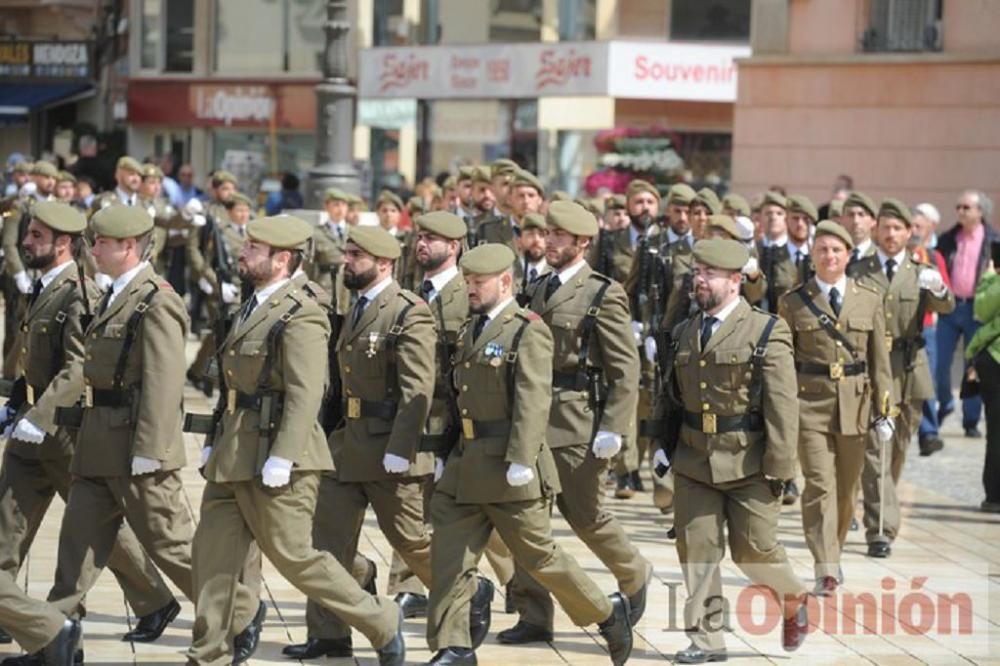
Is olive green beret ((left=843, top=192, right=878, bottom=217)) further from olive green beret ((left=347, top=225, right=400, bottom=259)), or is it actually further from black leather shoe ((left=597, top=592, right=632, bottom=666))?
black leather shoe ((left=597, top=592, right=632, bottom=666))

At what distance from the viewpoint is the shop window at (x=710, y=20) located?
3541 centimetres

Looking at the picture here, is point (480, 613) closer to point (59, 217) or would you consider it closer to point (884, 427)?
point (59, 217)

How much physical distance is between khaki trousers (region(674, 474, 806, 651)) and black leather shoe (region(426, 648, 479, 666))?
122 cm

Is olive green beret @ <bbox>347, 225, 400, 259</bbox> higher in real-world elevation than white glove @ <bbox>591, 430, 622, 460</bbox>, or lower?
higher

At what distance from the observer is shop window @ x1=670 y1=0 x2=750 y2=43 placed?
35406mm

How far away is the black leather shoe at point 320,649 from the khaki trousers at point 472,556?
1.99 ft

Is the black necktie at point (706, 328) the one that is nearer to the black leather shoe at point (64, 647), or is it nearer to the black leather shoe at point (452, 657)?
the black leather shoe at point (452, 657)

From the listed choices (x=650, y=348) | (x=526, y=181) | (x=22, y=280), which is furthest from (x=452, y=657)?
(x=22, y=280)

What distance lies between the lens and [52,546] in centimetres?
1215

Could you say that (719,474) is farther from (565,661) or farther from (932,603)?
(932,603)

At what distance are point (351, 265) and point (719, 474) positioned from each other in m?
1.93

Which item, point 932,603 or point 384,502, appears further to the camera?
point 932,603

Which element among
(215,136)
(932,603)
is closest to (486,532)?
(932,603)

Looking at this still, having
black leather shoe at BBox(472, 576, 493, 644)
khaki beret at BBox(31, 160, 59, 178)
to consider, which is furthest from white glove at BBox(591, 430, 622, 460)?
khaki beret at BBox(31, 160, 59, 178)
